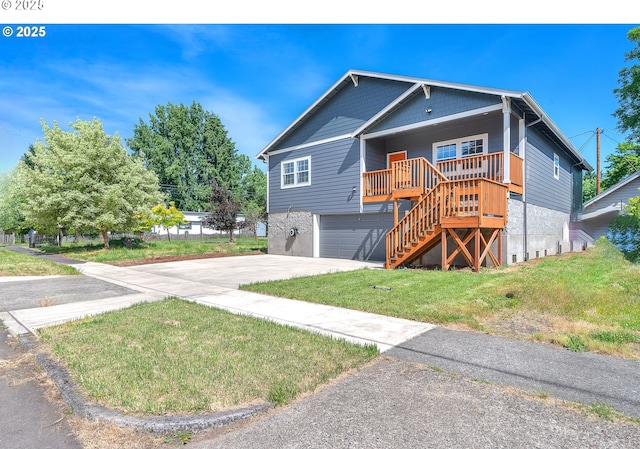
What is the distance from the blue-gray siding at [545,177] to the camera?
11.8m

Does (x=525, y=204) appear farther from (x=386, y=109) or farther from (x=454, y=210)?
(x=386, y=109)

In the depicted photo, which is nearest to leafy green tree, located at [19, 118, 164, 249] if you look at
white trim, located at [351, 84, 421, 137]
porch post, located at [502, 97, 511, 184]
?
white trim, located at [351, 84, 421, 137]

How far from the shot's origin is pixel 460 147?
12523 millimetres

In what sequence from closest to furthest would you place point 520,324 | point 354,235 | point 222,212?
1. point 520,324
2. point 354,235
3. point 222,212

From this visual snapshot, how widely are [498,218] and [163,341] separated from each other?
911 cm

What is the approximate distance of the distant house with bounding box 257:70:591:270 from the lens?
10.0 meters

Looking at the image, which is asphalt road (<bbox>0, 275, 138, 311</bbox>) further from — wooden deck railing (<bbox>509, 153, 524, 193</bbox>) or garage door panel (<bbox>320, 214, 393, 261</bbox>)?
wooden deck railing (<bbox>509, 153, 524, 193</bbox>)

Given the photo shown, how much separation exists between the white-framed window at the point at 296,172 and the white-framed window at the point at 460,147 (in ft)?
19.3

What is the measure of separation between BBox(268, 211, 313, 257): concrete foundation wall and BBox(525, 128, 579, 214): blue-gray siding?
29.0 ft

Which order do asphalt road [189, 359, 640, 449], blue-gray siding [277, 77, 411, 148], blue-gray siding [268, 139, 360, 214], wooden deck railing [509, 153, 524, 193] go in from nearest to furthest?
asphalt road [189, 359, 640, 449], wooden deck railing [509, 153, 524, 193], blue-gray siding [277, 77, 411, 148], blue-gray siding [268, 139, 360, 214]

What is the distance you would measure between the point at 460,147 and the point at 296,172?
297 inches

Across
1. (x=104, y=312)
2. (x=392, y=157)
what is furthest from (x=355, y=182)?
(x=104, y=312)

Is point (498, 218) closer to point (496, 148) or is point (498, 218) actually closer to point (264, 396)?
point (496, 148)

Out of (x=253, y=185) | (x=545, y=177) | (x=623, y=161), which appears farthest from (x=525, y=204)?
(x=253, y=185)
